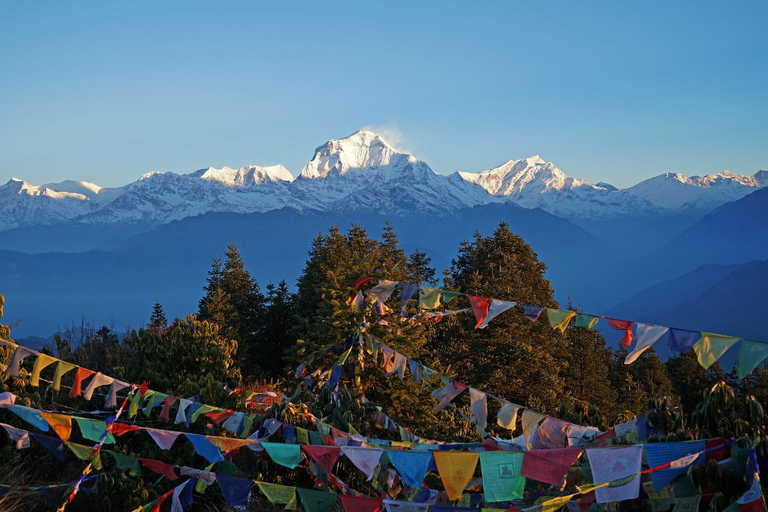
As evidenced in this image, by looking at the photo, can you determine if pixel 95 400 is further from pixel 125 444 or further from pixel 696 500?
pixel 696 500

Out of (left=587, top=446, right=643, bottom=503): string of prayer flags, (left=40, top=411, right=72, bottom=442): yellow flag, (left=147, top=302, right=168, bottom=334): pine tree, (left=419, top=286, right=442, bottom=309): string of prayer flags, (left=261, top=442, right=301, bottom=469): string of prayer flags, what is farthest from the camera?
(left=147, top=302, right=168, bottom=334): pine tree

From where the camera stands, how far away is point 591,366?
124ft

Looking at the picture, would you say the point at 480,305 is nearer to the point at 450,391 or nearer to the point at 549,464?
the point at 450,391

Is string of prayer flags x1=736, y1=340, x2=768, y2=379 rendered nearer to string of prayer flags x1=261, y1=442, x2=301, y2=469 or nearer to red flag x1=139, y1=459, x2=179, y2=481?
string of prayer flags x1=261, y1=442, x2=301, y2=469

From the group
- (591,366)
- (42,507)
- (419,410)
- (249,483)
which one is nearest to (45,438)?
(42,507)

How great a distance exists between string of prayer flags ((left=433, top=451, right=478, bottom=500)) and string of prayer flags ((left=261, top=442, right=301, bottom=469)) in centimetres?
179

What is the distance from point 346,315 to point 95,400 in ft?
18.3

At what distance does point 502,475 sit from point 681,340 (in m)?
4.04

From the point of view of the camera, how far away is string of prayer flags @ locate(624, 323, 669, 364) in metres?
9.19

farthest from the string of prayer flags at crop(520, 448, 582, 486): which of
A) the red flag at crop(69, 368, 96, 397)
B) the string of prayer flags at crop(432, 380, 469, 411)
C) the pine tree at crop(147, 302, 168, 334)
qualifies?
the pine tree at crop(147, 302, 168, 334)

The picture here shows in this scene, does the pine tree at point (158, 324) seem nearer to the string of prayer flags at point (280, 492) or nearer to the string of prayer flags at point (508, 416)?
the string of prayer flags at point (280, 492)

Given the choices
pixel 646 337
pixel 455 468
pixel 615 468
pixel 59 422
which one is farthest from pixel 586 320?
pixel 59 422

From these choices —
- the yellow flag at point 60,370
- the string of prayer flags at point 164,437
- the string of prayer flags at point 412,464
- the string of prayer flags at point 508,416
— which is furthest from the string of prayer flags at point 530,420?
the yellow flag at point 60,370

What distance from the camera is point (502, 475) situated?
6.59 meters
